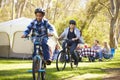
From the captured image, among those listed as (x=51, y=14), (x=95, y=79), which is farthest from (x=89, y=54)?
(x=51, y=14)

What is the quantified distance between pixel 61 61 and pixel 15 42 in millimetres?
9348

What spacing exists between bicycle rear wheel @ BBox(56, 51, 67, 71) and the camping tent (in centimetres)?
855

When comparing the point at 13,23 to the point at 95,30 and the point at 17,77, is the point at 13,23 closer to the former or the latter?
the point at 17,77

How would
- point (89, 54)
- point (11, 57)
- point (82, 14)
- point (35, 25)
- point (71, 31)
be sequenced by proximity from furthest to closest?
point (82, 14), point (11, 57), point (89, 54), point (71, 31), point (35, 25)

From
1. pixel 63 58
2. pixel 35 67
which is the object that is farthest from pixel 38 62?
pixel 63 58

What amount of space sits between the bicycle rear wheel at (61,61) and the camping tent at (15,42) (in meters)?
8.55

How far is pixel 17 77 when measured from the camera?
36.1 ft

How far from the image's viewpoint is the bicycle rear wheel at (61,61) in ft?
42.0

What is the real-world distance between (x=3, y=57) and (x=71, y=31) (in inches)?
387

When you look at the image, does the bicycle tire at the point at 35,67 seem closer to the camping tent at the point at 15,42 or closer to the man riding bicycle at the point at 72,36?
the man riding bicycle at the point at 72,36

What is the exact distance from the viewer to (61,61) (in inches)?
511

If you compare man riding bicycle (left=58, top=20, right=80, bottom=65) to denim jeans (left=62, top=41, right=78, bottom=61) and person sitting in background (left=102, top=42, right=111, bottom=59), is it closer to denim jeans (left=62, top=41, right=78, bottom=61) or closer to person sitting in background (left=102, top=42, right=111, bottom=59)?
denim jeans (left=62, top=41, right=78, bottom=61)

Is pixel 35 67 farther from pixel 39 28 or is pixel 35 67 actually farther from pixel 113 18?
pixel 113 18

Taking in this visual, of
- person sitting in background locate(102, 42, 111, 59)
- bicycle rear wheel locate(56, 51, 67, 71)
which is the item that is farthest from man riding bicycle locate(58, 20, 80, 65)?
person sitting in background locate(102, 42, 111, 59)
